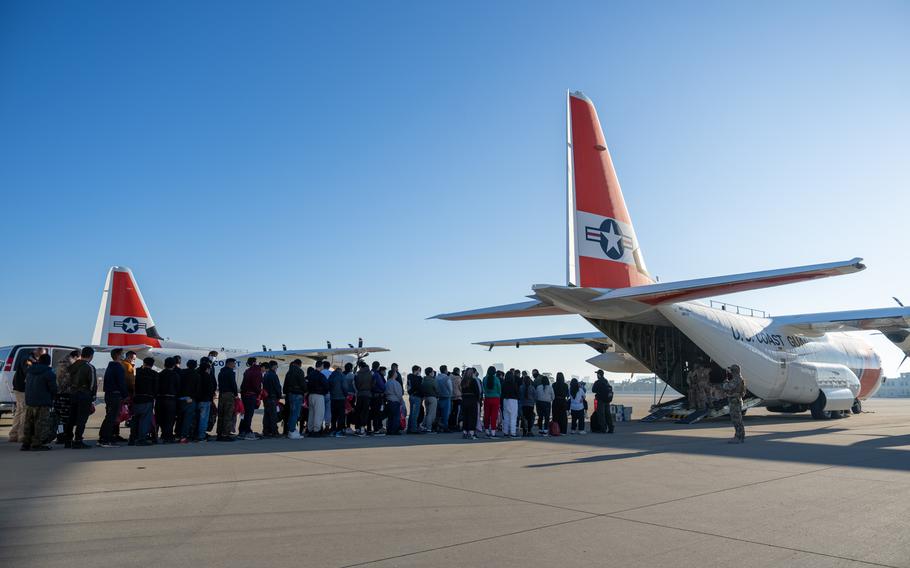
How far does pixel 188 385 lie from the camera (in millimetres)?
11148

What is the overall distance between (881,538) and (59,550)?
18.1 feet

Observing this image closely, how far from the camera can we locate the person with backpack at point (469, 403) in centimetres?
1267

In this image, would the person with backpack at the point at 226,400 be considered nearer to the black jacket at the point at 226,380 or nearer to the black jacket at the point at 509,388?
the black jacket at the point at 226,380

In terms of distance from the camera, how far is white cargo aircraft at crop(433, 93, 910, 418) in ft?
41.5

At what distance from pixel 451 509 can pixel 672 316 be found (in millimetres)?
11372

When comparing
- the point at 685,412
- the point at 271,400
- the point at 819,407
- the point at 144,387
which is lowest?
the point at 685,412

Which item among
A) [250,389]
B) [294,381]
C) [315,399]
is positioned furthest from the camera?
[315,399]

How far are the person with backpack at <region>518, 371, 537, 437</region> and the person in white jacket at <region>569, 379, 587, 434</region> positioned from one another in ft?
2.94

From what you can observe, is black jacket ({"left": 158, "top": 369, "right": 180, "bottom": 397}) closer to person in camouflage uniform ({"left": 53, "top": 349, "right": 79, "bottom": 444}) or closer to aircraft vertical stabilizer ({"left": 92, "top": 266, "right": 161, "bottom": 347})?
person in camouflage uniform ({"left": 53, "top": 349, "right": 79, "bottom": 444})

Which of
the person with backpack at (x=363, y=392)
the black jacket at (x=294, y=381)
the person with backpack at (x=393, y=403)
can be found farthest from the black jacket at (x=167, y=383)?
the person with backpack at (x=393, y=403)

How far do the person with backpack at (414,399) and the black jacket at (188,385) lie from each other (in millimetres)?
4635

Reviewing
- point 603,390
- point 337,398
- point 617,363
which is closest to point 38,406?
point 337,398

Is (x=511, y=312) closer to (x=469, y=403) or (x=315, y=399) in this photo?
(x=469, y=403)

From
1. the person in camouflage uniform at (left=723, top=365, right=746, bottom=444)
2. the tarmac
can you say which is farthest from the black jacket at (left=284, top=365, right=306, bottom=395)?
the person in camouflage uniform at (left=723, top=365, right=746, bottom=444)
